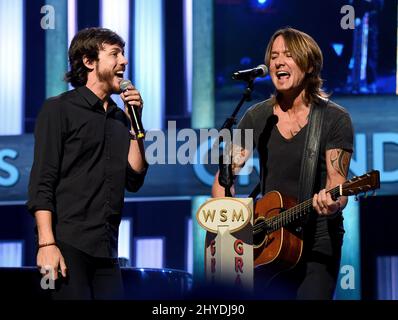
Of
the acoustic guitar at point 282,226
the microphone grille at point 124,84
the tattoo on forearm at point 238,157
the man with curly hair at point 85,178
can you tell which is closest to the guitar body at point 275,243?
the acoustic guitar at point 282,226

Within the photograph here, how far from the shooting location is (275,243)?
12.3 ft

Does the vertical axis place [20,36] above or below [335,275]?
above

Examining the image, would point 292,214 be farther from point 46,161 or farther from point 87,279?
point 46,161

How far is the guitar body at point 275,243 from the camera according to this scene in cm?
366

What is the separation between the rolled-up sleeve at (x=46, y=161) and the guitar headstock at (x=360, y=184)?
1157 mm

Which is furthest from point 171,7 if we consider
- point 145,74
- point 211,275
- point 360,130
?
point 211,275

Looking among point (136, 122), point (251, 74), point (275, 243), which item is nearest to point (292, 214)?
point (275, 243)

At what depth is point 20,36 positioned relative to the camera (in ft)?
19.5

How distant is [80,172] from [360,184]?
1.14 m

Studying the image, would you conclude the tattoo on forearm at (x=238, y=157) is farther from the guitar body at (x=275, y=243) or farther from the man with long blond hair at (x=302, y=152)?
the guitar body at (x=275, y=243)

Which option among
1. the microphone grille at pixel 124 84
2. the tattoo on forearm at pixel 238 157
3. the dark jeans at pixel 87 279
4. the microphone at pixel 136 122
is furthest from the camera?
the tattoo on forearm at pixel 238 157

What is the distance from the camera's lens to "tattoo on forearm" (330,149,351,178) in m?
3.65

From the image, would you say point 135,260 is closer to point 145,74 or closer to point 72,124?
point 145,74
